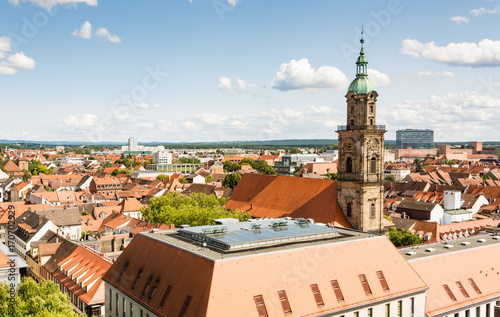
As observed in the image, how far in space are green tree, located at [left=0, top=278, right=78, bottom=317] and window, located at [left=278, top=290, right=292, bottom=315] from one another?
1567 centimetres

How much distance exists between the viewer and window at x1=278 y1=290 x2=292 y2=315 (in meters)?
30.4

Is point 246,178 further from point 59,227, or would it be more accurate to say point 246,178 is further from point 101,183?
point 101,183

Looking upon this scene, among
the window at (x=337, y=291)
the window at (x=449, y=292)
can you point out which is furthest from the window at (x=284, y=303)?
the window at (x=449, y=292)

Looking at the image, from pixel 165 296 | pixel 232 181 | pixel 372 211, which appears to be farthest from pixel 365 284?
pixel 232 181

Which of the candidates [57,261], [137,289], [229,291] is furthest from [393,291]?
[57,261]

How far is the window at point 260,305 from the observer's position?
1162 inches

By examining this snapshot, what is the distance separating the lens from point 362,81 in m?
59.2

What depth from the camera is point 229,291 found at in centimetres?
2939

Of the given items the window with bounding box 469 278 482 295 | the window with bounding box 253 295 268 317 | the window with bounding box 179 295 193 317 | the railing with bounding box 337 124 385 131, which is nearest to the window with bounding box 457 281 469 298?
the window with bounding box 469 278 482 295

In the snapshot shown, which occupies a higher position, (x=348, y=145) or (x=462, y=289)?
(x=348, y=145)

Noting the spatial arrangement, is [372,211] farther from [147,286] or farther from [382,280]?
[147,286]

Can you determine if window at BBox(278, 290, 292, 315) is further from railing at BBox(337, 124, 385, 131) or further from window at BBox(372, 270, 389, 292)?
railing at BBox(337, 124, 385, 131)

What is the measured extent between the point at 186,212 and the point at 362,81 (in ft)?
104

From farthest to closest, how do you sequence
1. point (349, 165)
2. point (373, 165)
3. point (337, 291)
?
point (349, 165), point (373, 165), point (337, 291)
